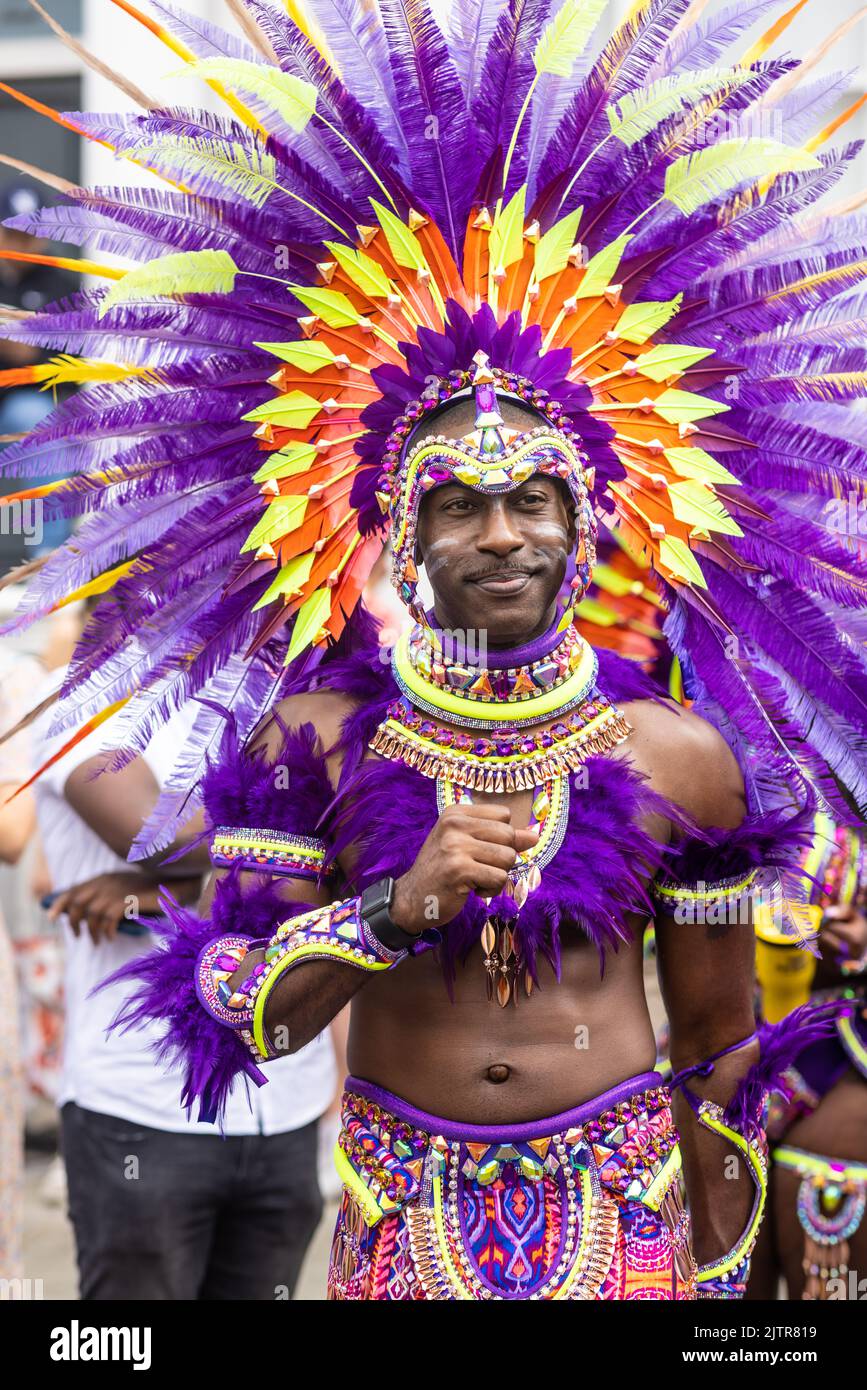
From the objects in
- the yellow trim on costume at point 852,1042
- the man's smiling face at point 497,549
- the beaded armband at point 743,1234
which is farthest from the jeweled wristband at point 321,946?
the yellow trim on costume at point 852,1042

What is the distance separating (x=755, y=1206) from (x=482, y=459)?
→ 1.43m

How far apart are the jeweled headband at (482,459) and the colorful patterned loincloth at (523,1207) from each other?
0.86 meters

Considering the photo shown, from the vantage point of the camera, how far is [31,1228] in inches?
251

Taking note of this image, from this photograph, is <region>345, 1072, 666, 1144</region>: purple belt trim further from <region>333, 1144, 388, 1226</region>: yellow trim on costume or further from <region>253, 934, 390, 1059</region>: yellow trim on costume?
<region>253, 934, 390, 1059</region>: yellow trim on costume

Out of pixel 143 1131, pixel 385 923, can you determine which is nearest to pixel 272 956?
pixel 385 923

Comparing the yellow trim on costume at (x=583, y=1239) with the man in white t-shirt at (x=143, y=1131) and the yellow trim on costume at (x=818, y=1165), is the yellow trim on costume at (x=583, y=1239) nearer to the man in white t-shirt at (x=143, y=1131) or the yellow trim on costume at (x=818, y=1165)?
the man in white t-shirt at (x=143, y=1131)

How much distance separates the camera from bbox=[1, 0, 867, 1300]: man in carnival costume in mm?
2723

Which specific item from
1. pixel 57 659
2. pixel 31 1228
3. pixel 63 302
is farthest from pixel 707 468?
pixel 31 1228

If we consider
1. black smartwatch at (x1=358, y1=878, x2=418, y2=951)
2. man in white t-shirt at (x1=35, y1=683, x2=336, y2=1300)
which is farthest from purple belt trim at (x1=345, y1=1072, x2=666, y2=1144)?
man in white t-shirt at (x1=35, y1=683, x2=336, y2=1300)

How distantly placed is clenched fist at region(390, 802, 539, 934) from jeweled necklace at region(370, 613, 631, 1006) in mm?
245

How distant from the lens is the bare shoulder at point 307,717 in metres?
2.88

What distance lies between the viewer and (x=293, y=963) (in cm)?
259

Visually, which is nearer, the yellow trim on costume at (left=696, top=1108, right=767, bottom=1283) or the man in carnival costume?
the man in carnival costume

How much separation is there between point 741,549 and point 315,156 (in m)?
0.99
